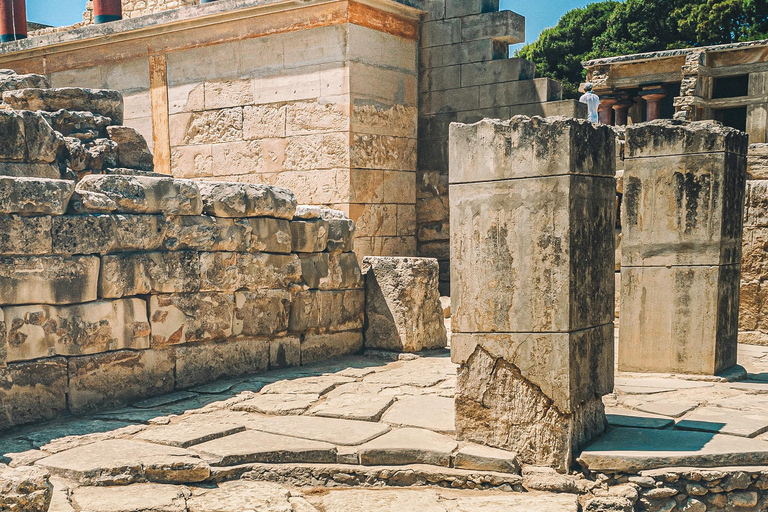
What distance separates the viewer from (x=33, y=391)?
17.1 ft

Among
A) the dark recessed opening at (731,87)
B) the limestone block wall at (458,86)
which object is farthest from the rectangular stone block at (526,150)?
the dark recessed opening at (731,87)

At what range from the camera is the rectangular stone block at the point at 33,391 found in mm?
5078

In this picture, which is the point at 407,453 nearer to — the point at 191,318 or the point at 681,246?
the point at 191,318

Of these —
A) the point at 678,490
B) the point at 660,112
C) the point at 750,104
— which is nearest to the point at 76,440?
the point at 678,490

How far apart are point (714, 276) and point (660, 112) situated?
18454 millimetres

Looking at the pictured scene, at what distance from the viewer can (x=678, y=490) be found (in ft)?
13.7

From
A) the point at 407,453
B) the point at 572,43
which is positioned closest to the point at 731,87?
the point at 572,43

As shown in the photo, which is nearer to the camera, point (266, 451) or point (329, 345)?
point (266, 451)

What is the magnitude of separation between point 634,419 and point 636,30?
1186 inches

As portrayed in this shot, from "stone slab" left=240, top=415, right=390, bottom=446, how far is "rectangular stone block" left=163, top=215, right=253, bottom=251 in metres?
1.66

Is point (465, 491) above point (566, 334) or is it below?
below

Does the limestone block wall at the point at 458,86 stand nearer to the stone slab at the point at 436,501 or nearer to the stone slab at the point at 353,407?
the stone slab at the point at 353,407

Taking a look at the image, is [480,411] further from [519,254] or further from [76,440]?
[76,440]

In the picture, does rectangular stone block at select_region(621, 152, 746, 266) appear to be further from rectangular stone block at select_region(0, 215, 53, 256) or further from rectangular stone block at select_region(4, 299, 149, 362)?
rectangular stone block at select_region(0, 215, 53, 256)
